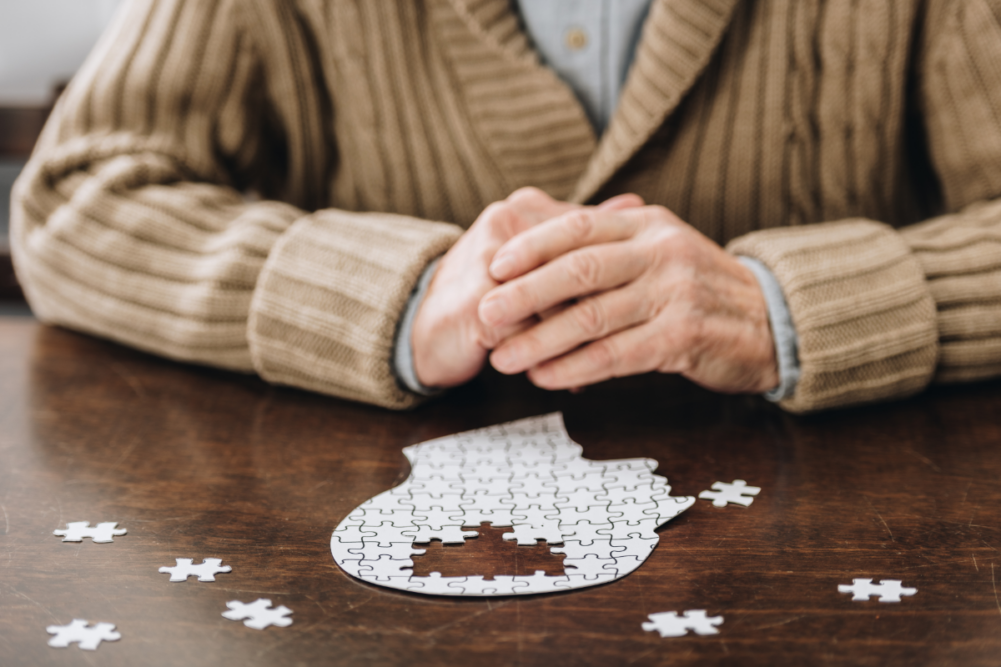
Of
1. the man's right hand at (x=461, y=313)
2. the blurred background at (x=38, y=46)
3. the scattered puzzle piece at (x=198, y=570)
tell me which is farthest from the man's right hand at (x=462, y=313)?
the blurred background at (x=38, y=46)

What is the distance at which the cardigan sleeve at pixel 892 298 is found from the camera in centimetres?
88

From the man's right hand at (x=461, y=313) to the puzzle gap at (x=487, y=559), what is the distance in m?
0.29

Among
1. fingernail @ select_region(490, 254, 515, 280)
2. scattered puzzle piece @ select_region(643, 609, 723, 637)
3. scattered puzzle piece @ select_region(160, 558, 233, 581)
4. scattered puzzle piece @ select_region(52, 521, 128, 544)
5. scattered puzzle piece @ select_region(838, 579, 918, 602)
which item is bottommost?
scattered puzzle piece @ select_region(52, 521, 128, 544)

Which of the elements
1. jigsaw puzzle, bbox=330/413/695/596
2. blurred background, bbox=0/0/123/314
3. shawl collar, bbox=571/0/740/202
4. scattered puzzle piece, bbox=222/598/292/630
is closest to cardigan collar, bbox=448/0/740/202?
shawl collar, bbox=571/0/740/202

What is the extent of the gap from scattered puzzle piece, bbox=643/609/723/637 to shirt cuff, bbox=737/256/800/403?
41 cm

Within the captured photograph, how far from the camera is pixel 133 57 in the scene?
1210mm

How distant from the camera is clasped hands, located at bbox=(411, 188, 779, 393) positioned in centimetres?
87

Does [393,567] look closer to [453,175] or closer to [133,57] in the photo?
[453,175]

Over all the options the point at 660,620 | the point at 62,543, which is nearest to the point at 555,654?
the point at 660,620

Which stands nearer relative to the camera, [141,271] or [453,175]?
[141,271]

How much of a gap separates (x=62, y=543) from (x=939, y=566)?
0.64m

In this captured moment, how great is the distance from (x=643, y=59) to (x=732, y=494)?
681mm

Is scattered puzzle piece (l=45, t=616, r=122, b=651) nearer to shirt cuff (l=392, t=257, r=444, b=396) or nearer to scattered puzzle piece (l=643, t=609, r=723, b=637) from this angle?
scattered puzzle piece (l=643, t=609, r=723, b=637)

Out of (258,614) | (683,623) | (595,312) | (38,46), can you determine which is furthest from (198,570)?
(38,46)
